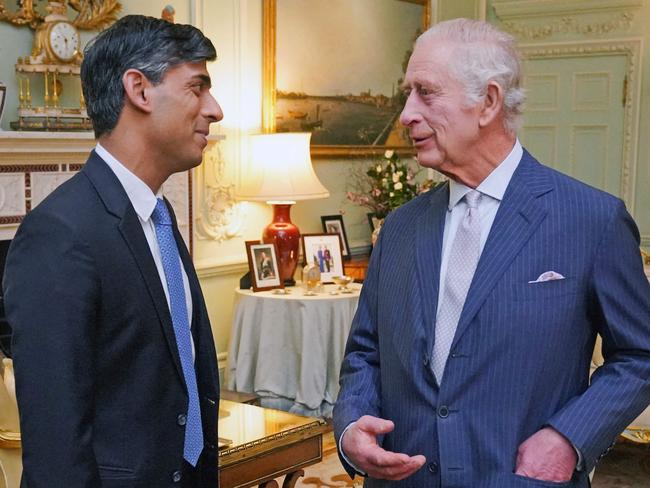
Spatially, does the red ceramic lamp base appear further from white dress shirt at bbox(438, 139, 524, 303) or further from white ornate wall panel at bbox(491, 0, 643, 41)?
white dress shirt at bbox(438, 139, 524, 303)

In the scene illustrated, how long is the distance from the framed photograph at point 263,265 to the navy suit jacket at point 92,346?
149 inches

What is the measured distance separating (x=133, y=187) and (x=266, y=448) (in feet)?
5.72

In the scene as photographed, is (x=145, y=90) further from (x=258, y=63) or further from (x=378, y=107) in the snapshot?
(x=378, y=107)

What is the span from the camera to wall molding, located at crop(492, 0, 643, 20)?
7.18m

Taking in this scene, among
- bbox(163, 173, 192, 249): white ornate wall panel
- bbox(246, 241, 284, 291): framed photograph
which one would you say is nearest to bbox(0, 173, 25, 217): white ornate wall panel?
bbox(163, 173, 192, 249): white ornate wall panel

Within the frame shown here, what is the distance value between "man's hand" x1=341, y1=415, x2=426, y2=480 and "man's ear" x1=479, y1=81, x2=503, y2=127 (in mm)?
642

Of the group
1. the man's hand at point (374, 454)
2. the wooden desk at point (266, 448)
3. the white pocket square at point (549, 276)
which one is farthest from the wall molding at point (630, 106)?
the man's hand at point (374, 454)

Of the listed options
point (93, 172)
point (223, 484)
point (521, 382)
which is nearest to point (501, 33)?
point (521, 382)

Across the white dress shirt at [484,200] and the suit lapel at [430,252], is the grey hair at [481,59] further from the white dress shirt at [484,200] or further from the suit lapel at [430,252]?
the suit lapel at [430,252]

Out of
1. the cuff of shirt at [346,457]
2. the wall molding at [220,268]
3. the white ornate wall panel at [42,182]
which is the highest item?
the white ornate wall panel at [42,182]

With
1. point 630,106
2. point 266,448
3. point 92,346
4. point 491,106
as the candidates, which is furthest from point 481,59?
point 630,106

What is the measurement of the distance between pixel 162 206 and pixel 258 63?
4.23 meters

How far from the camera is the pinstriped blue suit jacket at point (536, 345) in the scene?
1738 mm

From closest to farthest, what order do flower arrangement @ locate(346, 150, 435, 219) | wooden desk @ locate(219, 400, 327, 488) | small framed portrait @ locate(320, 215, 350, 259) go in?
1. wooden desk @ locate(219, 400, 327, 488)
2. flower arrangement @ locate(346, 150, 435, 219)
3. small framed portrait @ locate(320, 215, 350, 259)
